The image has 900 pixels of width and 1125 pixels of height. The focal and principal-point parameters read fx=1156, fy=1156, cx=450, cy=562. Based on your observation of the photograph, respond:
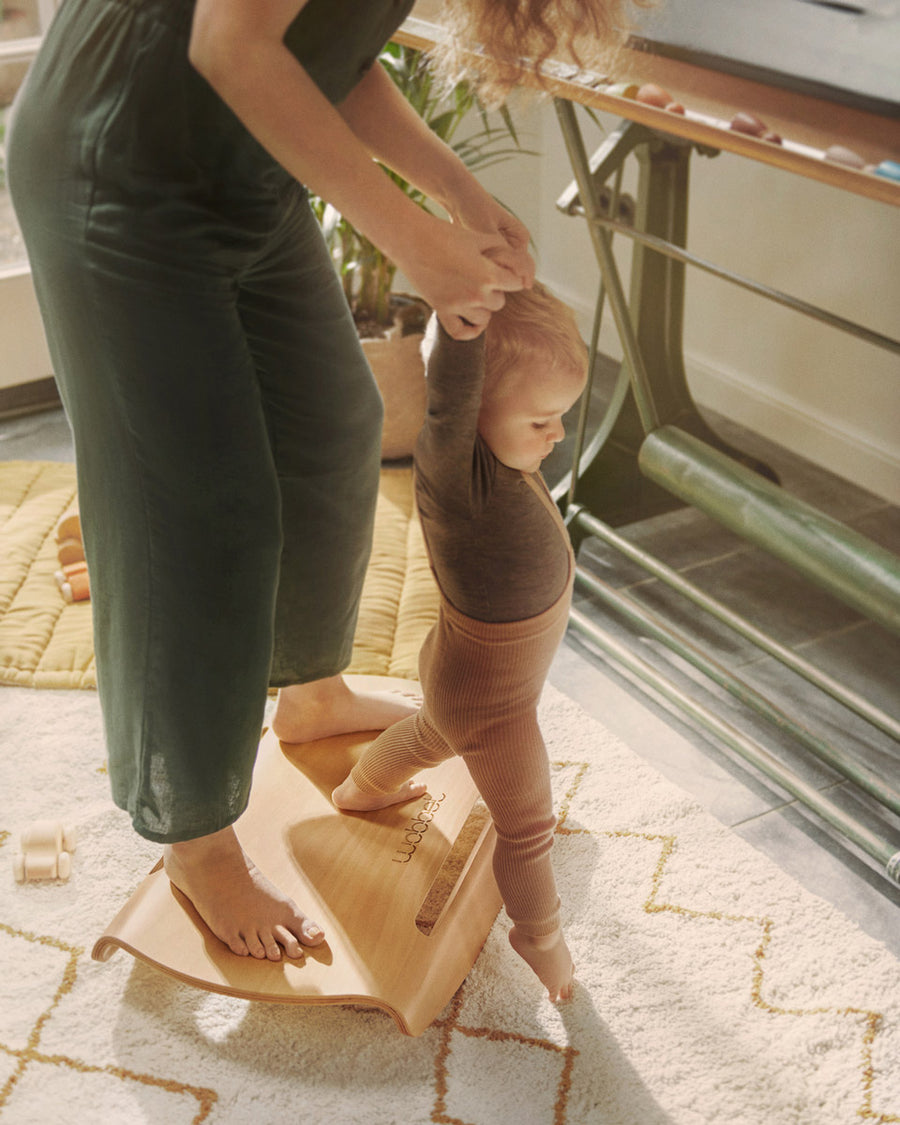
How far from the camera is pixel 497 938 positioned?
136cm

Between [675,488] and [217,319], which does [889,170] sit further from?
[675,488]

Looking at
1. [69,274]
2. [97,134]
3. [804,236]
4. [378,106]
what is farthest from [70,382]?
[804,236]

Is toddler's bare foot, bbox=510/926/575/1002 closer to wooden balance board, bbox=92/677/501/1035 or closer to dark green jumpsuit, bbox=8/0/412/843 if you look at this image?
wooden balance board, bbox=92/677/501/1035

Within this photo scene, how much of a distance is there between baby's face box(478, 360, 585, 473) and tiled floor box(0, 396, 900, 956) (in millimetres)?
798

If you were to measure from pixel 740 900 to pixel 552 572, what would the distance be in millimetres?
615

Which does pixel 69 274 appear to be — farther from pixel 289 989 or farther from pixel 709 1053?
pixel 709 1053

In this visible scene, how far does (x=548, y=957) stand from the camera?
118 cm

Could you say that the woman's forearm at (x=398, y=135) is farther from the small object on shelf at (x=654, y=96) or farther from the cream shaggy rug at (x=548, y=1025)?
the cream shaggy rug at (x=548, y=1025)

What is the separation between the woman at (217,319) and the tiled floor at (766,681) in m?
0.64

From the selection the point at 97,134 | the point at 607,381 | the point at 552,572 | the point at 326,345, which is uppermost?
the point at 97,134

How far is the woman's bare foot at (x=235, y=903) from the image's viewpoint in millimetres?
1225

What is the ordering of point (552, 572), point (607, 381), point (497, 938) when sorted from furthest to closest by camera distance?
point (607, 381) → point (497, 938) → point (552, 572)

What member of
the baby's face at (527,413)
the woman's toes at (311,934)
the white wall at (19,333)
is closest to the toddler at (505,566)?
the baby's face at (527,413)

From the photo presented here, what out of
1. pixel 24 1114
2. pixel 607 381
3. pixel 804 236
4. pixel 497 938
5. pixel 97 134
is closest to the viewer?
pixel 97 134
